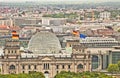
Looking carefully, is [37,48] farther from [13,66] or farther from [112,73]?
[112,73]

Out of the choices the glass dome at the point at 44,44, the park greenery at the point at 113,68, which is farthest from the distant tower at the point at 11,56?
the park greenery at the point at 113,68

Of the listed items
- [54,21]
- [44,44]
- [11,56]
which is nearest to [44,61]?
[44,44]

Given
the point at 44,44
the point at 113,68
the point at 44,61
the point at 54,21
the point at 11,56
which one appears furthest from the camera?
the point at 54,21

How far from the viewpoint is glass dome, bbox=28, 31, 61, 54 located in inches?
3588

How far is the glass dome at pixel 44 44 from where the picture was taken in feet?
299

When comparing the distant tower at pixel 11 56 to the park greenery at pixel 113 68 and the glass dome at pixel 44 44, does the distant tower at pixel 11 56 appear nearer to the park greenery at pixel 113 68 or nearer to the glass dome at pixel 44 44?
the glass dome at pixel 44 44

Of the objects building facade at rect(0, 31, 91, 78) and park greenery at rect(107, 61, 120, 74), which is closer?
park greenery at rect(107, 61, 120, 74)

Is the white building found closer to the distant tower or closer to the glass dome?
the glass dome

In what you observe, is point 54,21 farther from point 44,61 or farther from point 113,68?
point 113,68

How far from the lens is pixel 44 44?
3597 inches

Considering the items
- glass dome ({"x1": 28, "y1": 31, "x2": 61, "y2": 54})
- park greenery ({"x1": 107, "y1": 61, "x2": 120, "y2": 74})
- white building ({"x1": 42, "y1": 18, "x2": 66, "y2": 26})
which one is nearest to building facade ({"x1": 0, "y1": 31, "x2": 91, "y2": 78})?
glass dome ({"x1": 28, "y1": 31, "x2": 61, "y2": 54})

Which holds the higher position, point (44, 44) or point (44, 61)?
point (44, 44)

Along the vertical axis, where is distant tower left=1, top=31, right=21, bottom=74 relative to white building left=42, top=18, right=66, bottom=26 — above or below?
above

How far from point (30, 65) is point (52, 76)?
13.3 feet
